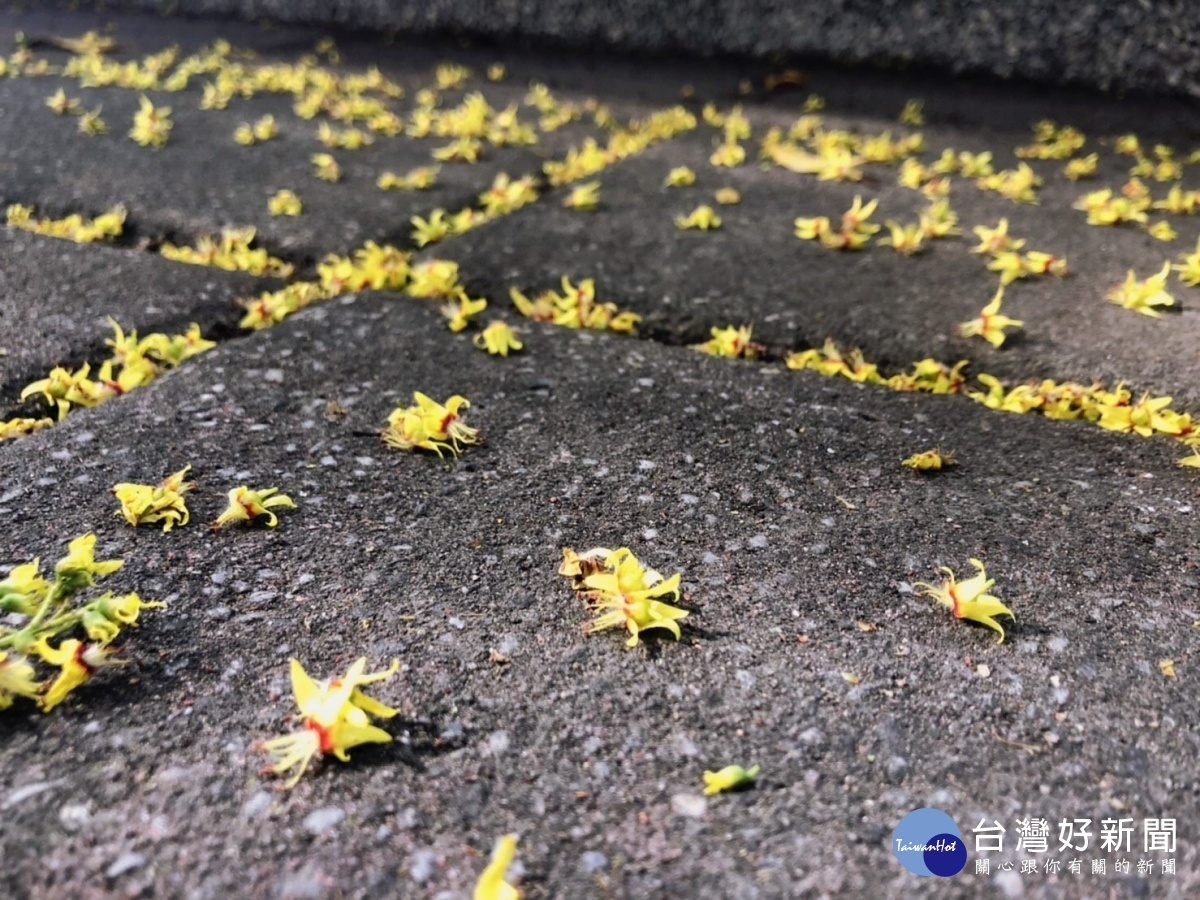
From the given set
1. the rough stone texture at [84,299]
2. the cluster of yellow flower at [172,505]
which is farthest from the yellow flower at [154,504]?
the rough stone texture at [84,299]

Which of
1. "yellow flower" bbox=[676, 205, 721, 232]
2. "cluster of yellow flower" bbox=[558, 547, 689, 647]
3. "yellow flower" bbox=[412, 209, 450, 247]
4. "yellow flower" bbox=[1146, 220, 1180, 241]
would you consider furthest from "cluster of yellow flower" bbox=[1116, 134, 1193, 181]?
"cluster of yellow flower" bbox=[558, 547, 689, 647]

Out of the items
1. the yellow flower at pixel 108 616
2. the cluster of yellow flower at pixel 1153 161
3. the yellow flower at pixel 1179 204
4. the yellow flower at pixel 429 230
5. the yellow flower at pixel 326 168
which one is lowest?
the yellow flower at pixel 108 616

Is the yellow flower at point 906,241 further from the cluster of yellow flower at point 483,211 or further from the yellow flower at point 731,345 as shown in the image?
the cluster of yellow flower at point 483,211

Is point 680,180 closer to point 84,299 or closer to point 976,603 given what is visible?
point 84,299

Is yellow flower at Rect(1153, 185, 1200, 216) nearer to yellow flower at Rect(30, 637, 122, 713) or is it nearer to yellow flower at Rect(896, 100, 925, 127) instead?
yellow flower at Rect(896, 100, 925, 127)

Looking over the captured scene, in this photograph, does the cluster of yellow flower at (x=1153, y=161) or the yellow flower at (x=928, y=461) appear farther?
the cluster of yellow flower at (x=1153, y=161)
